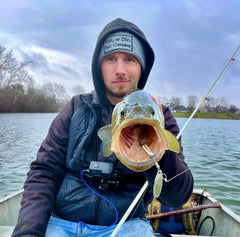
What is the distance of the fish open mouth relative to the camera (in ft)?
4.28

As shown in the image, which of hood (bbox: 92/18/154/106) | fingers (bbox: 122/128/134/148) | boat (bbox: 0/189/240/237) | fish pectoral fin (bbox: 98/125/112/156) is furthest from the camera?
boat (bbox: 0/189/240/237)

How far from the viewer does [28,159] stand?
11398 millimetres

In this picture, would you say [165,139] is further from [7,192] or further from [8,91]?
[8,91]

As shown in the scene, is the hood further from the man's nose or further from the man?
the man's nose

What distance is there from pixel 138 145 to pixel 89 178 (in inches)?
45.3

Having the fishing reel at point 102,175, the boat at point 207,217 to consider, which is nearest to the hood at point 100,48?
the fishing reel at point 102,175

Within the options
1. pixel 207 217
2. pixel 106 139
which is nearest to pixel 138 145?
pixel 106 139

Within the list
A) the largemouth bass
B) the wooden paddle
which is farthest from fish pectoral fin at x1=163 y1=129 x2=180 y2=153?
the wooden paddle

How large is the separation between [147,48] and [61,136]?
5.68 feet

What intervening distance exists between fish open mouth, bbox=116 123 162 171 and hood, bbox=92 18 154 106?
1367mm

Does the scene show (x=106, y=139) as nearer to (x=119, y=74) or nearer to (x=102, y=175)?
(x=102, y=175)

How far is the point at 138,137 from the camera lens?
1.45 metres

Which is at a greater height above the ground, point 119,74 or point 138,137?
point 119,74

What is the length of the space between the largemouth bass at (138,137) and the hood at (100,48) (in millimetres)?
1348
